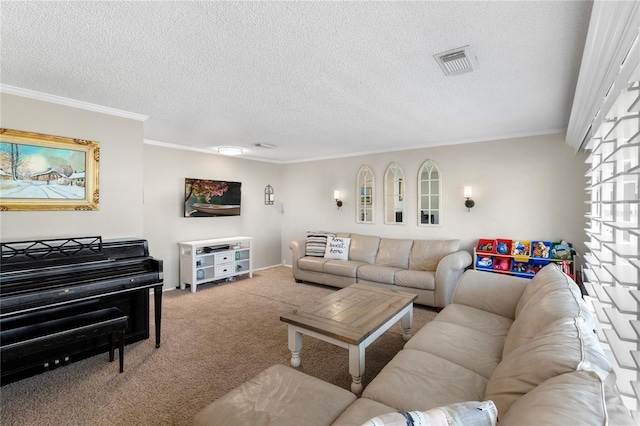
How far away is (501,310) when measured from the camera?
258cm

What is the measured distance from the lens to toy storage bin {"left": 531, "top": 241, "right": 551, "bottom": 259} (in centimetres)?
378

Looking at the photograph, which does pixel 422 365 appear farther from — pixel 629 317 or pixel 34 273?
pixel 34 273

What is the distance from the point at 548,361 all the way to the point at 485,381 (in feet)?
2.10

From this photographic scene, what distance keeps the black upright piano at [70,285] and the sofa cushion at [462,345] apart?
252cm

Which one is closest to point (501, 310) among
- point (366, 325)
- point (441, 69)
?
point (366, 325)

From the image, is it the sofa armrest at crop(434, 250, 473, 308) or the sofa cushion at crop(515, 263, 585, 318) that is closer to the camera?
the sofa cushion at crop(515, 263, 585, 318)

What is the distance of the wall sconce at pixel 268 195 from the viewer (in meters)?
6.49

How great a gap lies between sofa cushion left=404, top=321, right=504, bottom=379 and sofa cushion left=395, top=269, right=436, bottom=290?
5.64 feet

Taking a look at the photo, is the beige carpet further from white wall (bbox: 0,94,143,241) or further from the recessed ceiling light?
Result: the recessed ceiling light

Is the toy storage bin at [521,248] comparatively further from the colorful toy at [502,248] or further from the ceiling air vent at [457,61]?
the ceiling air vent at [457,61]

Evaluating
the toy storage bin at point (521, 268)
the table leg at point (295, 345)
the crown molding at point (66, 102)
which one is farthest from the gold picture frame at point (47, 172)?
the toy storage bin at point (521, 268)

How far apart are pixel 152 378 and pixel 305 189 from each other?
15.1 ft

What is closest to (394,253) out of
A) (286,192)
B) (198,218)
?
(286,192)

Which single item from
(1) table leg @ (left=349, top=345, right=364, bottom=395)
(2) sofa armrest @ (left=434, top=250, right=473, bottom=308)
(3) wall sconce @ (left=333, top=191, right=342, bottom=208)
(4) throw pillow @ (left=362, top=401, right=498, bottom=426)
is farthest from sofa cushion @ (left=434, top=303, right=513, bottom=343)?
(3) wall sconce @ (left=333, top=191, right=342, bottom=208)
